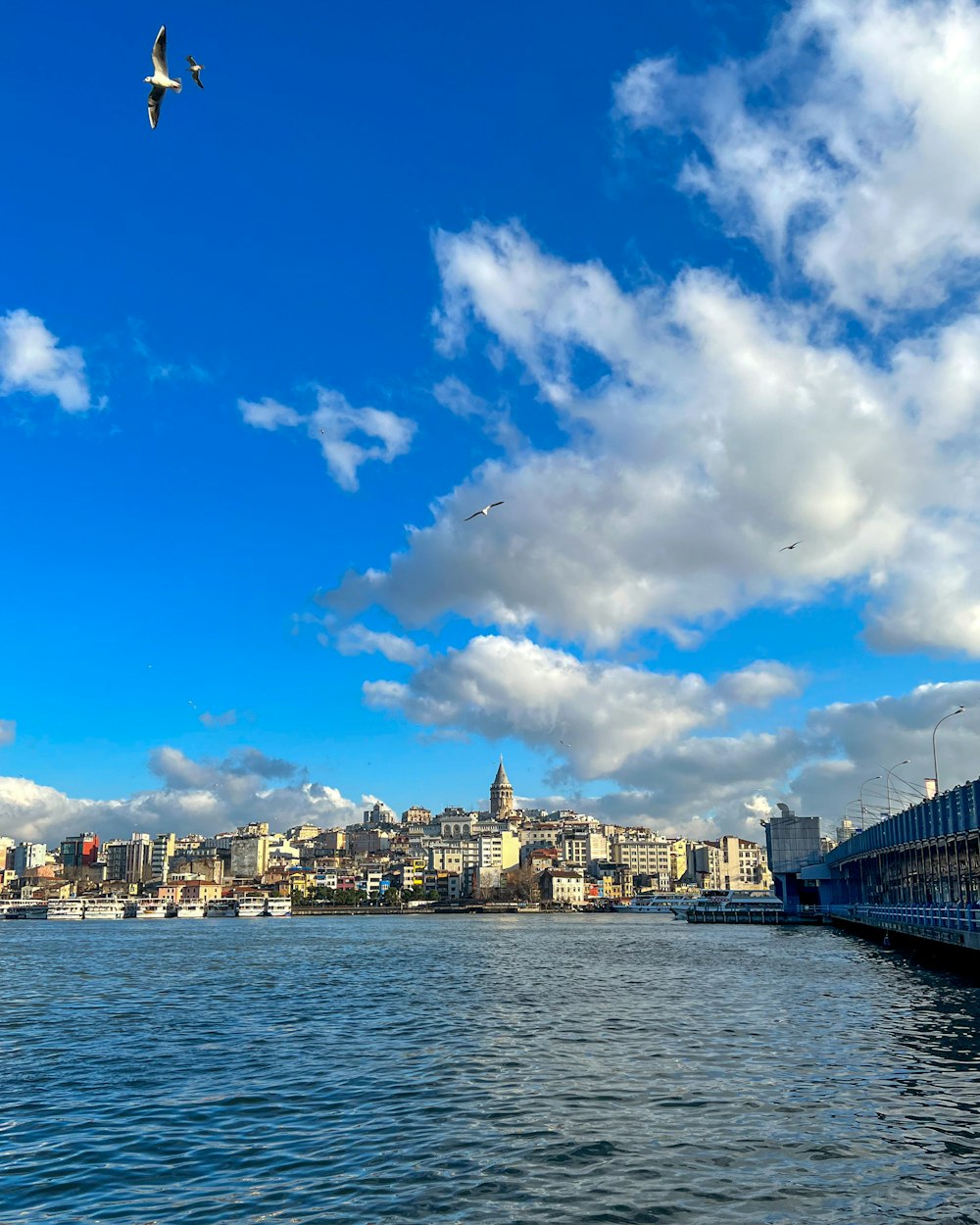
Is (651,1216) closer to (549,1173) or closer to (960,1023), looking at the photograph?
(549,1173)

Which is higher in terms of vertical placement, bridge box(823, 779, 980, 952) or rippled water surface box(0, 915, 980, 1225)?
bridge box(823, 779, 980, 952)

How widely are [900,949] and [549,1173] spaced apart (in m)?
68.5

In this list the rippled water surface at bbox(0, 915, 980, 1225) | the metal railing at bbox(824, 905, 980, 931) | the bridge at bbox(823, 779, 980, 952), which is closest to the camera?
the rippled water surface at bbox(0, 915, 980, 1225)

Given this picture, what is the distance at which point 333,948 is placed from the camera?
314ft

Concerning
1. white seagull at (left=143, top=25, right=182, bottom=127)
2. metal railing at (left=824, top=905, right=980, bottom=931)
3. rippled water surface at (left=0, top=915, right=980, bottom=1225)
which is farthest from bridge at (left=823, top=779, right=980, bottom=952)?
white seagull at (left=143, top=25, right=182, bottom=127)

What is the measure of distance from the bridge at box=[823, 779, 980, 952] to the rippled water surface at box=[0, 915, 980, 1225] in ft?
21.5

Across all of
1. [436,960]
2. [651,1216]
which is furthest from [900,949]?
[651,1216]

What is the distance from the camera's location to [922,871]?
88.1 metres

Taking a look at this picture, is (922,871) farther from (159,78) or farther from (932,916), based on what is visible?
(159,78)

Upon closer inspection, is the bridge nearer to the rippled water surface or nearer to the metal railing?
the metal railing

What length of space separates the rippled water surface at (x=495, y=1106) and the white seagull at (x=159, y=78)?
17.6 m

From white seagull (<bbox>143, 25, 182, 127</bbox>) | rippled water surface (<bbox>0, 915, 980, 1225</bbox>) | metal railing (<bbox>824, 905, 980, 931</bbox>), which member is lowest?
rippled water surface (<bbox>0, 915, 980, 1225</bbox>)

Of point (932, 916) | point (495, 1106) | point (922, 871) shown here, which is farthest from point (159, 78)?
point (922, 871)

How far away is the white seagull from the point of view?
1659 centimetres
